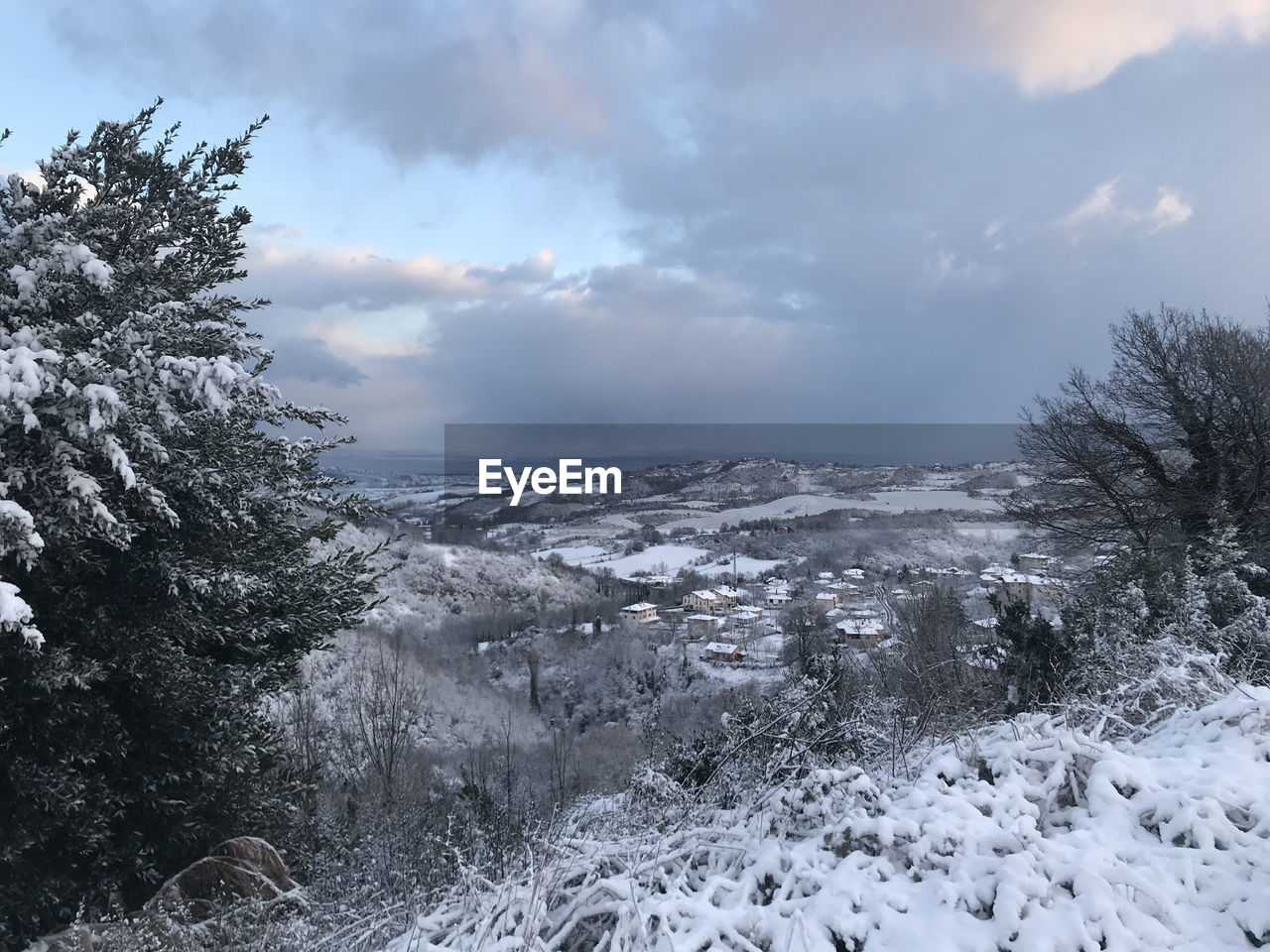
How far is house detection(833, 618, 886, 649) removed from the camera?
89.4 ft

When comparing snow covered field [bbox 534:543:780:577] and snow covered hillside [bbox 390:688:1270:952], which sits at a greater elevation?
snow covered hillside [bbox 390:688:1270:952]

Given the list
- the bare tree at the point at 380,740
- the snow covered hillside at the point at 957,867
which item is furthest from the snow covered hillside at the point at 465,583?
the snow covered hillside at the point at 957,867

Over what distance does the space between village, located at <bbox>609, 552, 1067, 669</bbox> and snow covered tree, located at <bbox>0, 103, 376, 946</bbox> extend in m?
19.3

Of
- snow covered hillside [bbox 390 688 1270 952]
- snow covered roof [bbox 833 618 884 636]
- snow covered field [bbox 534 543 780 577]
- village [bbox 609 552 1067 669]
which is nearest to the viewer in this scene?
snow covered hillside [bbox 390 688 1270 952]

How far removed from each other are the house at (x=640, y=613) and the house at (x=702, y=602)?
287 cm

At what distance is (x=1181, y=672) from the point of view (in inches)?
181

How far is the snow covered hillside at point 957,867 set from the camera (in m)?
2.54

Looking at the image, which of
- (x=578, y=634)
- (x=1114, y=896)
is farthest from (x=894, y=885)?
(x=578, y=634)

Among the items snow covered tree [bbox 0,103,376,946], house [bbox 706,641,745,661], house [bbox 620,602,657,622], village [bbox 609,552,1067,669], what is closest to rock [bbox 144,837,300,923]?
snow covered tree [bbox 0,103,376,946]

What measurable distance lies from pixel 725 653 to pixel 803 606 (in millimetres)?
6318

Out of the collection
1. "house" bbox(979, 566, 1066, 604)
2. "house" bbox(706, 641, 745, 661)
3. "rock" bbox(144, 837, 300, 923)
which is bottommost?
"house" bbox(706, 641, 745, 661)

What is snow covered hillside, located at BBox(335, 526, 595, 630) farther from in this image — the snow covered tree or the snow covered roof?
the snow covered tree

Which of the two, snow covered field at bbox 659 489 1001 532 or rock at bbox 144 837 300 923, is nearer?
rock at bbox 144 837 300 923

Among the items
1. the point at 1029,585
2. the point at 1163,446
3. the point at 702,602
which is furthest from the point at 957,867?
the point at 702,602
